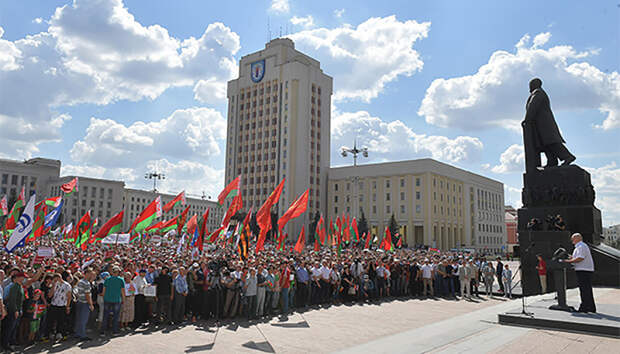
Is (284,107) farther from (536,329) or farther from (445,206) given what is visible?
(536,329)

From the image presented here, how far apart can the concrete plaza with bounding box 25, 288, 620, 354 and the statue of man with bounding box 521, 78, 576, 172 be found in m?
6.75

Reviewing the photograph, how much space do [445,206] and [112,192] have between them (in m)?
97.4

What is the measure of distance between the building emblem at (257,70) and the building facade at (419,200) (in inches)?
1045

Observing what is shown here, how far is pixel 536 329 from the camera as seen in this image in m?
8.68

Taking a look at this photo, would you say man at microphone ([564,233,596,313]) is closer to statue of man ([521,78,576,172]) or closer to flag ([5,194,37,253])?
statue of man ([521,78,576,172])

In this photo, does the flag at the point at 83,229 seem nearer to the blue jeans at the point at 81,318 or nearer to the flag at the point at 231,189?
the flag at the point at 231,189

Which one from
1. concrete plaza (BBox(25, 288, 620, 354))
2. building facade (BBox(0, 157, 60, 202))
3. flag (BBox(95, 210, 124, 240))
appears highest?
building facade (BBox(0, 157, 60, 202))

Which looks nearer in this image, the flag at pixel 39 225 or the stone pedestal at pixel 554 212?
the stone pedestal at pixel 554 212

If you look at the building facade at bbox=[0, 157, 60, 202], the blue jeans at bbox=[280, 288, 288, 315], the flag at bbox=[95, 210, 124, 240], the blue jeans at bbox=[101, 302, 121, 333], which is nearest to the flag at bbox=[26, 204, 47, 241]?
the flag at bbox=[95, 210, 124, 240]

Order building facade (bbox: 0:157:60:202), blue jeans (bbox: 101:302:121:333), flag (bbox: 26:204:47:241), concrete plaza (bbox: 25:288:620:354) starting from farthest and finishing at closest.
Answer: building facade (bbox: 0:157:60:202) → flag (bbox: 26:204:47:241) → blue jeans (bbox: 101:302:121:333) → concrete plaza (bbox: 25:288:620:354)

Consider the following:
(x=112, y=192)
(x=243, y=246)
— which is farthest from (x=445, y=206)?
(x=112, y=192)

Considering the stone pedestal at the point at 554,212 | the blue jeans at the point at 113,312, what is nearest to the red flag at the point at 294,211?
the blue jeans at the point at 113,312

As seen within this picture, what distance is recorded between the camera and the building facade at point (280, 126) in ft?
288

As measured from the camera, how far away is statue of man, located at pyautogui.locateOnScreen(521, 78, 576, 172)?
18.5m
